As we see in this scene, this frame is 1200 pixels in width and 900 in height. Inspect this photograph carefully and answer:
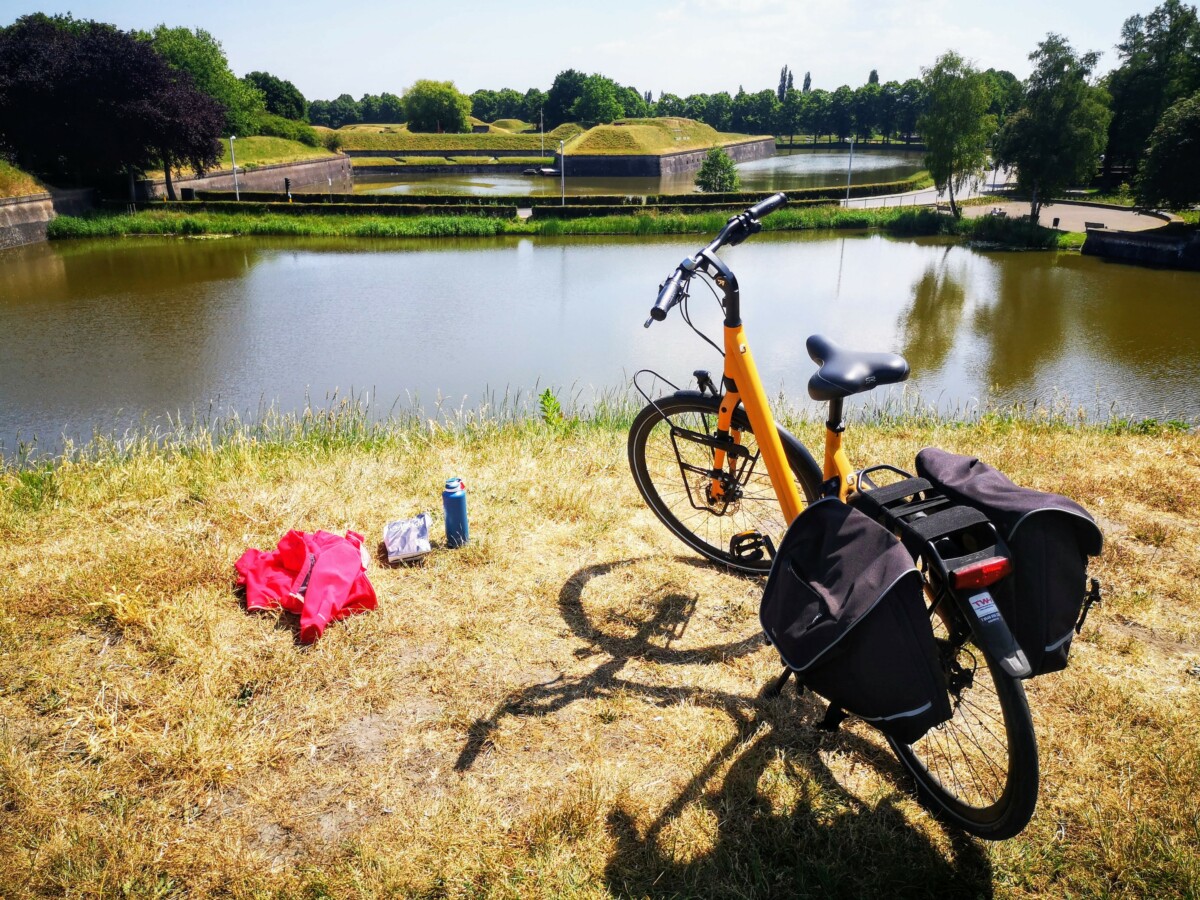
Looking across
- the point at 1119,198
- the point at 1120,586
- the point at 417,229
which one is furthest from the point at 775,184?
the point at 1120,586

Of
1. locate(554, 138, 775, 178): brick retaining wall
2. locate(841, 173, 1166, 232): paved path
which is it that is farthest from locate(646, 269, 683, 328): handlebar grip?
locate(554, 138, 775, 178): brick retaining wall

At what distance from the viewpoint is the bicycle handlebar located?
8.77ft

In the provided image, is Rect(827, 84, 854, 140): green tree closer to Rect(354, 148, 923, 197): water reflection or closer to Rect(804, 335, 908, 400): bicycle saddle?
Rect(354, 148, 923, 197): water reflection

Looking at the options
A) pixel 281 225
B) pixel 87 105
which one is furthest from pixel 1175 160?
pixel 87 105

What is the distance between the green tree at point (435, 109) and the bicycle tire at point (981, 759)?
85.1m

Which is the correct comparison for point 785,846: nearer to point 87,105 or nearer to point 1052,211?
point 87,105

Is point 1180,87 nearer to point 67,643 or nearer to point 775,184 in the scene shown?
point 775,184

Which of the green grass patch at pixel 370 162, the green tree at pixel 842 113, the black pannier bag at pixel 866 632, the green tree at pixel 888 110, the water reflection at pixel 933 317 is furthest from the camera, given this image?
the green tree at pixel 842 113

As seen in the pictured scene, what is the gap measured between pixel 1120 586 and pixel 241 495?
170 inches

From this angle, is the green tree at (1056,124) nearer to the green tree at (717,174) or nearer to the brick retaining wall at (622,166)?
the green tree at (717,174)

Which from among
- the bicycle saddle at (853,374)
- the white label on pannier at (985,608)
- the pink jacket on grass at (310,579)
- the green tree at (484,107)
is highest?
the green tree at (484,107)

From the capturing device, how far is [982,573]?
5.81 feet

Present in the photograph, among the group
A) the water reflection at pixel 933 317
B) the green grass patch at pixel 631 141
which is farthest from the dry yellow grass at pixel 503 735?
the green grass patch at pixel 631 141

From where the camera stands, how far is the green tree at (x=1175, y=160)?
963 inches
